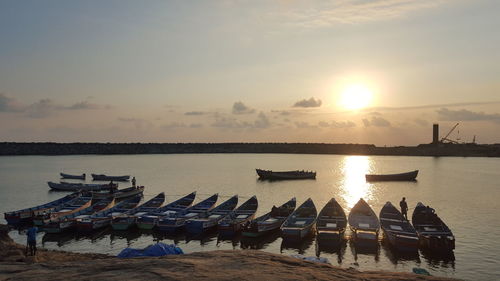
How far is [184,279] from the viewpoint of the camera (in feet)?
35.1

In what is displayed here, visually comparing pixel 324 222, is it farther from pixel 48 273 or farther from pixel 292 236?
pixel 48 273

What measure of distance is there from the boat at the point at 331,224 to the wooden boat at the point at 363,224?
30.4 inches

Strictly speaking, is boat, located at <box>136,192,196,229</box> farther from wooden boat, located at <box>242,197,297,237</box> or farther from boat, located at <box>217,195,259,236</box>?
wooden boat, located at <box>242,197,297,237</box>

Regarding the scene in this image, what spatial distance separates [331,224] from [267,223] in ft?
15.4

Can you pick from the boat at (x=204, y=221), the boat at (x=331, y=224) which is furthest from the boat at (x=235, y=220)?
the boat at (x=331, y=224)

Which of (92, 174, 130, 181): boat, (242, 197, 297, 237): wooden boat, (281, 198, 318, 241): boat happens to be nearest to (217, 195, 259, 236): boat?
(242, 197, 297, 237): wooden boat

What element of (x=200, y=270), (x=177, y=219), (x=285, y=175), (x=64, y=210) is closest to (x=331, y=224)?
(x=177, y=219)

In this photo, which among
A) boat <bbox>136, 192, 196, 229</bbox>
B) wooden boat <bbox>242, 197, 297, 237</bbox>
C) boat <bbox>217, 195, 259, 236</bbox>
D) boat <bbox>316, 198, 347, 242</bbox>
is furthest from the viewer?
boat <bbox>136, 192, 196, 229</bbox>

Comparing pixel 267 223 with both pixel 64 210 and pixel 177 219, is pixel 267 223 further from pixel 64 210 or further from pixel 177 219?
pixel 64 210

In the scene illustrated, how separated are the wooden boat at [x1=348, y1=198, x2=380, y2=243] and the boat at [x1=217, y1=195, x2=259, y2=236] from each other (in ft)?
26.3

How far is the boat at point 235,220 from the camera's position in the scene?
1128 inches

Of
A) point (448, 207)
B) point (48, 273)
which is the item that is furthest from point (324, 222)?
point (448, 207)

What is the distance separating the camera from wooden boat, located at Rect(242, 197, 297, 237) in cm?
2775

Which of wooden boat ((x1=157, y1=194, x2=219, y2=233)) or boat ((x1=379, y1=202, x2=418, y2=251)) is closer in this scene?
boat ((x1=379, y1=202, x2=418, y2=251))
